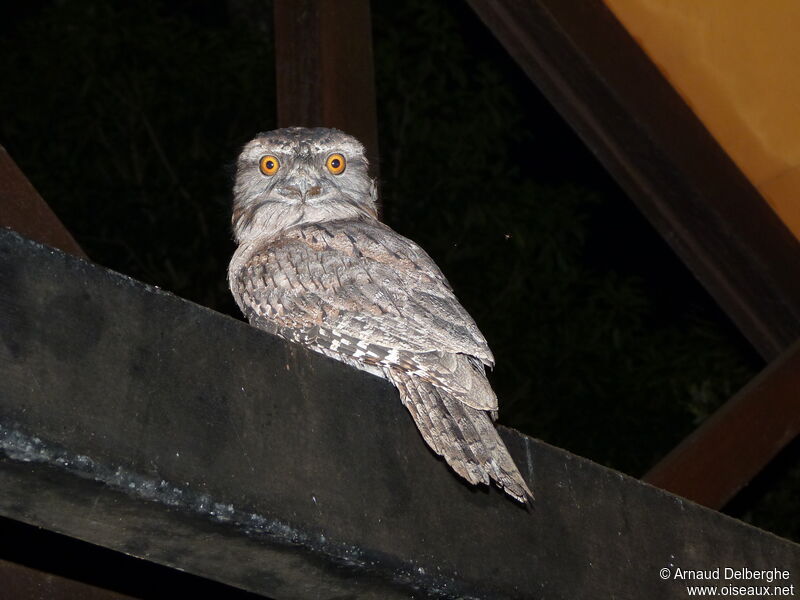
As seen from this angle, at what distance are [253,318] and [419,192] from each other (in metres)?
4.96

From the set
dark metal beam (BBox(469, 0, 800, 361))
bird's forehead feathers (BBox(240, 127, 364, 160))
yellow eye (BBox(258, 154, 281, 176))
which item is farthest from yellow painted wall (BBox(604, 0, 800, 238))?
yellow eye (BBox(258, 154, 281, 176))

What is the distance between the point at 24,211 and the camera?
8.59 ft

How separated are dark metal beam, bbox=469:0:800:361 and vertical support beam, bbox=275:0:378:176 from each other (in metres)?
0.49

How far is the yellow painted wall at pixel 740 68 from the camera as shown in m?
3.63

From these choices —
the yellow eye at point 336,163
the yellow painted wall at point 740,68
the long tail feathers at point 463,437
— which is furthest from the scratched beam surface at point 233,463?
the yellow painted wall at point 740,68

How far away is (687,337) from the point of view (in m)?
7.74

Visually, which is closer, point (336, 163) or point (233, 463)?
point (233, 463)

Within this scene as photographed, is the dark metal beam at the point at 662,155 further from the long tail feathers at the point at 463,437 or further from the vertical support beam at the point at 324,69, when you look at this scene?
the long tail feathers at the point at 463,437

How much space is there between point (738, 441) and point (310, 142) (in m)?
1.62

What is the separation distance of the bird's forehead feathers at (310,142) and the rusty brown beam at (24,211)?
1107mm

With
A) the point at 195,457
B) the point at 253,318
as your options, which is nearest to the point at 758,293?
the point at 253,318
